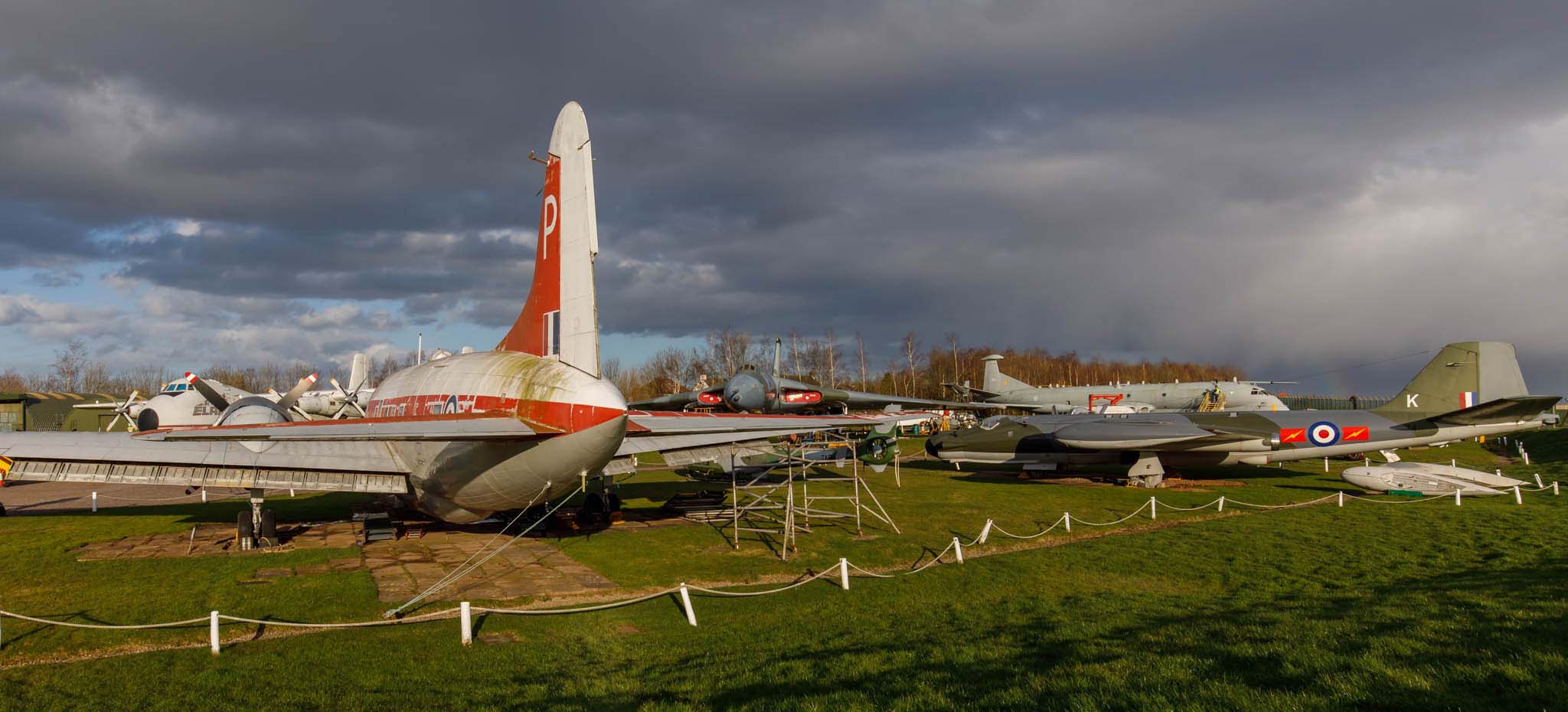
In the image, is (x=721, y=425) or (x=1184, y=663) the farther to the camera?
(x=721, y=425)

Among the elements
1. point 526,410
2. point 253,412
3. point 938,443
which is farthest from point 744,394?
point 526,410

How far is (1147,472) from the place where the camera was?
2556cm

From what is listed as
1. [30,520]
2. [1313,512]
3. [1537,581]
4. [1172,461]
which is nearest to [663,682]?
[1537,581]

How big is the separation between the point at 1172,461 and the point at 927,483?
8697mm

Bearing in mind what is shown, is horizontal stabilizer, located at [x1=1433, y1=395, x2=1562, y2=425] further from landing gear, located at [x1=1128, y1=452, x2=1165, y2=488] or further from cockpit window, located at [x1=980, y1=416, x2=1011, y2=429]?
cockpit window, located at [x1=980, y1=416, x2=1011, y2=429]

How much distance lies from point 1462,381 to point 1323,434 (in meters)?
4.83

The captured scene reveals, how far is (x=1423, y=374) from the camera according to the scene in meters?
26.1

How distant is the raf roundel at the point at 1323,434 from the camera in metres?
25.6

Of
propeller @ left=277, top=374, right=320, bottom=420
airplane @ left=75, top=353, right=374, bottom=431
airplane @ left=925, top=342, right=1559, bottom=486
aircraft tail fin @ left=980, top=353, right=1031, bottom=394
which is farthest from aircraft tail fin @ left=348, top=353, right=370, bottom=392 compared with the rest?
aircraft tail fin @ left=980, top=353, right=1031, bottom=394

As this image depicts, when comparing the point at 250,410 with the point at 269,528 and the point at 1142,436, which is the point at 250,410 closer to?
the point at 269,528

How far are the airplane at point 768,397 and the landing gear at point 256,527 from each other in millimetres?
22561

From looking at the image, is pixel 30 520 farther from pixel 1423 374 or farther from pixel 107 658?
pixel 1423 374

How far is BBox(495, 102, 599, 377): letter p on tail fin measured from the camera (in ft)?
37.2

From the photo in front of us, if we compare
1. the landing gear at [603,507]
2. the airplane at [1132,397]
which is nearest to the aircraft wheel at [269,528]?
the landing gear at [603,507]
